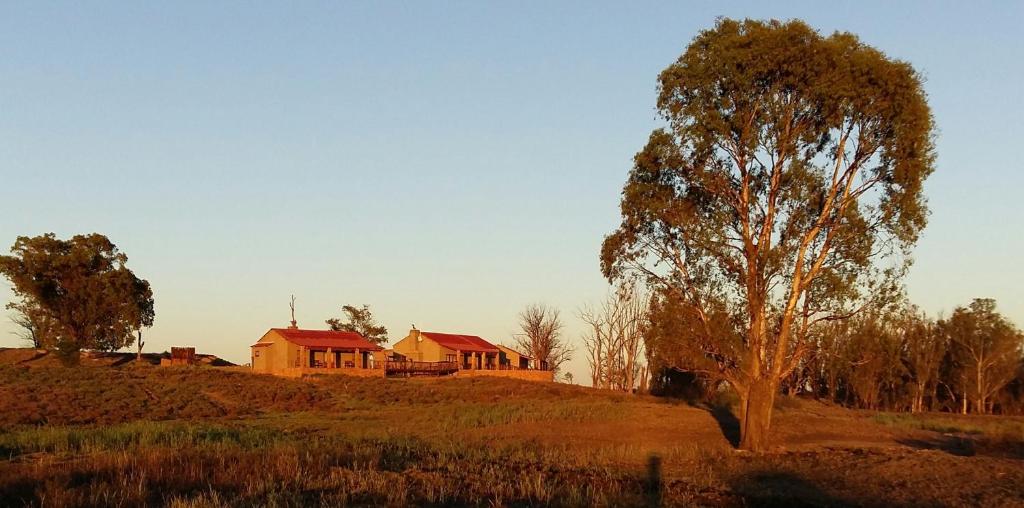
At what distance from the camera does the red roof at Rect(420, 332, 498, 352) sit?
88625mm

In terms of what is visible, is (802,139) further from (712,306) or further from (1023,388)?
(1023,388)

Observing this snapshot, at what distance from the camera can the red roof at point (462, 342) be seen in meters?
88.6

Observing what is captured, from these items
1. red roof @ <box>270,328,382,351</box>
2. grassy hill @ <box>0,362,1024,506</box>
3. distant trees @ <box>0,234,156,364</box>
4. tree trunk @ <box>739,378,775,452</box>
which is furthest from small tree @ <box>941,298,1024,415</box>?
distant trees @ <box>0,234,156,364</box>

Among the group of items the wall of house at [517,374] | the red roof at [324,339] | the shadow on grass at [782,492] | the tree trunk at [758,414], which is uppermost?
the red roof at [324,339]

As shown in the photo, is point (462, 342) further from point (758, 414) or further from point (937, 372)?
point (758, 414)

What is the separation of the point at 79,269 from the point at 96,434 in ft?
183

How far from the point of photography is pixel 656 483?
56.5ft

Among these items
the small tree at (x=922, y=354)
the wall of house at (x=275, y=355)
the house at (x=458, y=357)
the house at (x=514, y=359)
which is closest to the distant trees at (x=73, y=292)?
the wall of house at (x=275, y=355)

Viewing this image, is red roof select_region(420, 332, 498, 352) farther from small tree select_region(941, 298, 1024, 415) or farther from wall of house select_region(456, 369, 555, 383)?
small tree select_region(941, 298, 1024, 415)

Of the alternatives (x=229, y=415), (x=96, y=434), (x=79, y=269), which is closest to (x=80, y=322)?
(x=79, y=269)

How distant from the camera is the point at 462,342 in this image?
303 feet

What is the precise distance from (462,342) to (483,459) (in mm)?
71992

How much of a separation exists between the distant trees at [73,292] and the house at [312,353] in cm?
1146

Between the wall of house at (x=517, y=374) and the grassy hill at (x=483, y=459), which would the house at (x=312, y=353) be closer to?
the wall of house at (x=517, y=374)
